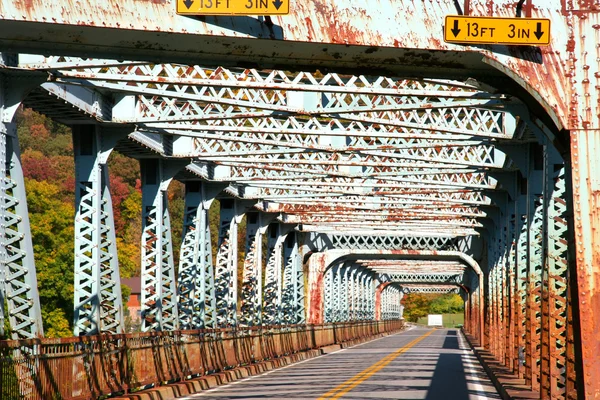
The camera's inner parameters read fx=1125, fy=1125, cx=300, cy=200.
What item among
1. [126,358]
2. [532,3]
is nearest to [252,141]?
[126,358]

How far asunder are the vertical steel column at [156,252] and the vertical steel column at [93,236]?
3.76m

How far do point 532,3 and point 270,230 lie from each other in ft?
136

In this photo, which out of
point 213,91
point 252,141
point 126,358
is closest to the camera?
point 126,358

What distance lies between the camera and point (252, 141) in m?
27.6

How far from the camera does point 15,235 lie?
734 inches

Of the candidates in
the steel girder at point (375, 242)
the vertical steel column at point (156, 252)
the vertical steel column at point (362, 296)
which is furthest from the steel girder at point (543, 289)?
the vertical steel column at point (362, 296)

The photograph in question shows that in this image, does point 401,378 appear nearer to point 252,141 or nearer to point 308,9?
point 252,141

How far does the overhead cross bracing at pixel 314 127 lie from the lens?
66.3ft

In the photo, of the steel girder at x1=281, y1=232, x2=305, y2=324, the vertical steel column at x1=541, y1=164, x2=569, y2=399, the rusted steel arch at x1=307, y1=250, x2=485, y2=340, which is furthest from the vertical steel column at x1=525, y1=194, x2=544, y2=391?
the rusted steel arch at x1=307, y1=250, x2=485, y2=340

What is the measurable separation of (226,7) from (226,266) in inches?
1207

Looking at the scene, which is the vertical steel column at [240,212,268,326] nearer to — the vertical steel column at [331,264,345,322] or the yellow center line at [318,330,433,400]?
the yellow center line at [318,330,433,400]

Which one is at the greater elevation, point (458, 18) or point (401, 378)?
point (458, 18)

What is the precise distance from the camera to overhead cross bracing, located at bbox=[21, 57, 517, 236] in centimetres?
2020

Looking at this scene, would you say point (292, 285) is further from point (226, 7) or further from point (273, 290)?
point (226, 7)
